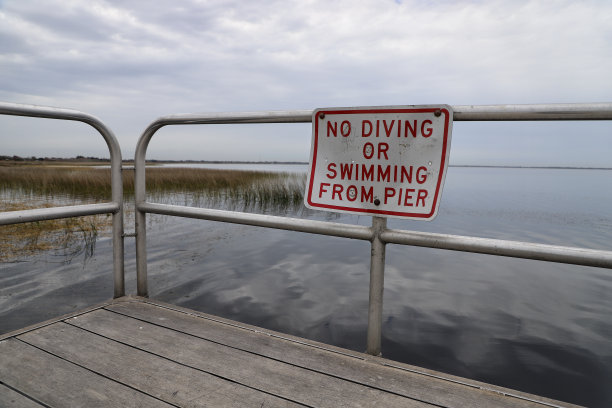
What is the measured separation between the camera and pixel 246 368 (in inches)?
62.2

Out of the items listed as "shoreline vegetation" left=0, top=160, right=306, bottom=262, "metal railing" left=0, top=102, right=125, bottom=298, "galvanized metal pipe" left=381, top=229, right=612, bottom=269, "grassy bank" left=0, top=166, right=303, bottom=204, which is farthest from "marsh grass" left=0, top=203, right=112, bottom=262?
"galvanized metal pipe" left=381, top=229, right=612, bottom=269

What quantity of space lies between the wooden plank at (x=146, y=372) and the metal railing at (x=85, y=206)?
53 cm

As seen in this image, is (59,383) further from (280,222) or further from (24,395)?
(280,222)

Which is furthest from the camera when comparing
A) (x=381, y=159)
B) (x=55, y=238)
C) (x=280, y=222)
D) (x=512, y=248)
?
(x=55, y=238)

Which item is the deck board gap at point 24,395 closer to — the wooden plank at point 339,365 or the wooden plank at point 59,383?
the wooden plank at point 59,383

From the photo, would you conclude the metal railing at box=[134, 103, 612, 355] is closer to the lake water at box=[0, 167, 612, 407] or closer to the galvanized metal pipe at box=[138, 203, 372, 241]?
the galvanized metal pipe at box=[138, 203, 372, 241]

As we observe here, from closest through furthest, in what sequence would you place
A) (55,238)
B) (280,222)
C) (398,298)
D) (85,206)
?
(280,222)
(85,206)
(398,298)
(55,238)

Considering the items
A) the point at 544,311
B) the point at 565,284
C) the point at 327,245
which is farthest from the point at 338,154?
the point at 327,245

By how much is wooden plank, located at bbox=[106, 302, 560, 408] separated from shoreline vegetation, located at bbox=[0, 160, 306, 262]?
480 centimetres

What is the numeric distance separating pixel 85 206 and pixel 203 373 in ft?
3.97

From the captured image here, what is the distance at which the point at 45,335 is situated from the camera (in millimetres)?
1853

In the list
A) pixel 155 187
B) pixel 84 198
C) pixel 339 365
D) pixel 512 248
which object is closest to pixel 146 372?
pixel 339 365

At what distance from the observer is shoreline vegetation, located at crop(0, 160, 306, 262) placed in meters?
6.51

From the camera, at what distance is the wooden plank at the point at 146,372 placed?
4.50ft
